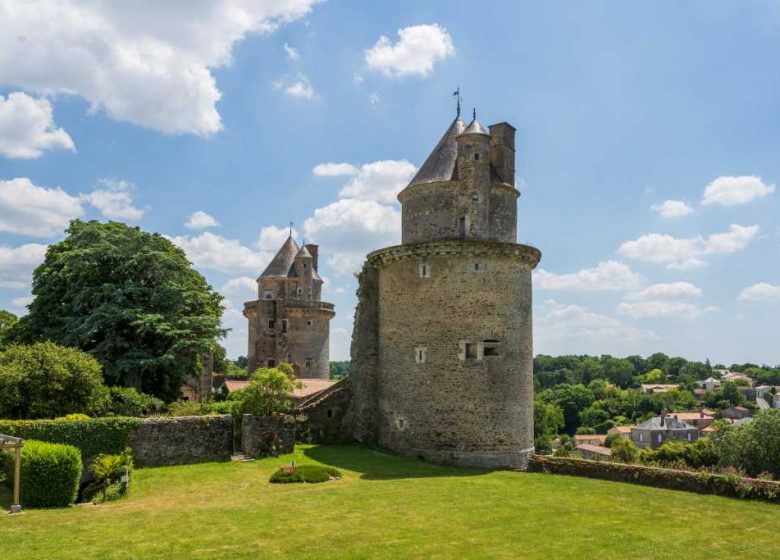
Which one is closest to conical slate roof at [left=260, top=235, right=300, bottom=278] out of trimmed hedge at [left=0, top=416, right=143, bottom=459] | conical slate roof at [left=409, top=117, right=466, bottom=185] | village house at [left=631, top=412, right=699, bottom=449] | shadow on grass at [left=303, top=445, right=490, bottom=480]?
conical slate roof at [left=409, top=117, right=466, bottom=185]

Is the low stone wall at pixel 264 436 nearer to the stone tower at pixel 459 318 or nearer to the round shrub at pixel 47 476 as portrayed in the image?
the stone tower at pixel 459 318

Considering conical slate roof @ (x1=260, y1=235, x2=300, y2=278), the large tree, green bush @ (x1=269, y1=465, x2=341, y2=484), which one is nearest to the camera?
green bush @ (x1=269, y1=465, x2=341, y2=484)

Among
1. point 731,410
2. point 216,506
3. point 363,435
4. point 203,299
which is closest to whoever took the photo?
point 216,506

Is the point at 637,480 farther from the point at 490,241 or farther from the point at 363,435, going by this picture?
the point at 363,435

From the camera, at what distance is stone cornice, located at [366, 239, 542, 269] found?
2805 centimetres

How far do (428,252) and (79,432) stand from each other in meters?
15.5

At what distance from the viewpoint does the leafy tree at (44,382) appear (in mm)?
23500

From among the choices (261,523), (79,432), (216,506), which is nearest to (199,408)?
(79,432)

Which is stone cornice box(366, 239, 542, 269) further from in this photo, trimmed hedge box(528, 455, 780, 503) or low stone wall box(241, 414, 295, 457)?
low stone wall box(241, 414, 295, 457)

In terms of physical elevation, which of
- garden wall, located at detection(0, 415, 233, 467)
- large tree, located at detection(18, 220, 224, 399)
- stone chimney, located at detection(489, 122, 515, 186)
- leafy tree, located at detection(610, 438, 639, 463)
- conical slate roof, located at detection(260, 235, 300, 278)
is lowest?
leafy tree, located at detection(610, 438, 639, 463)

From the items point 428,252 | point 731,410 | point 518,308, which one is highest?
point 428,252

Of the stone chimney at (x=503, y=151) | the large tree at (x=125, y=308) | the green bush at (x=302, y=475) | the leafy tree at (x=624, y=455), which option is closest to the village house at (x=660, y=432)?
the leafy tree at (x=624, y=455)

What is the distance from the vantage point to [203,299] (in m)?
33.8

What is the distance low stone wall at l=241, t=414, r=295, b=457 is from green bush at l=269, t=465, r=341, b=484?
3.82 m
